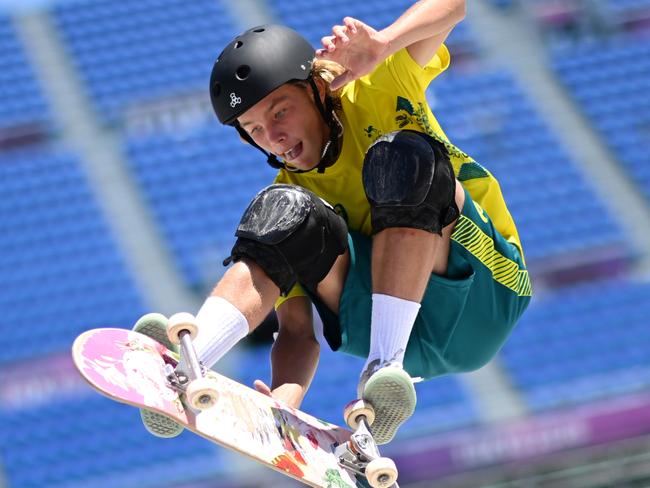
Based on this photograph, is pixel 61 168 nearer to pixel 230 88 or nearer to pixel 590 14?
pixel 590 14

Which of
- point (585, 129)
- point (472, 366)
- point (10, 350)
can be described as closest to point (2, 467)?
point (10, 350)

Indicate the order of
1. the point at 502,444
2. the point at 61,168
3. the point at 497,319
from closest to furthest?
the point at 497,319 → the point at 502,444 → the point at 61,168

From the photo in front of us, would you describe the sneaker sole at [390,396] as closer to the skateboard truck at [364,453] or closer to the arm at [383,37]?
the skateboard truck at [364,453]

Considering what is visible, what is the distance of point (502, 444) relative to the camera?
32.9ft

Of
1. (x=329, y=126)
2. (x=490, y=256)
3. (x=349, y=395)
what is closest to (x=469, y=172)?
(x=490, y=256)

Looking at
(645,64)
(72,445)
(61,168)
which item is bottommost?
(72,445)

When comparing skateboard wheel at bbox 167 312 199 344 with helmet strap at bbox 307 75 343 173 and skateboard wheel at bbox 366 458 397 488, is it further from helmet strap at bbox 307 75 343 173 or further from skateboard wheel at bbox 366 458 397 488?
helmet strap at bbox 307 75 343 173

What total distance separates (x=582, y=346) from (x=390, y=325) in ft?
25.0

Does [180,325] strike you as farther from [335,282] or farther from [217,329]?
[335,282]

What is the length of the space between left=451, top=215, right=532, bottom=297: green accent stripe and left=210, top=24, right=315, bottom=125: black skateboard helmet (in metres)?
0.78

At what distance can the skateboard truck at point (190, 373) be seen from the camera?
3.37 metres

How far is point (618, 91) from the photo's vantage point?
547 inches

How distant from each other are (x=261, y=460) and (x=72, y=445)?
23.4ft

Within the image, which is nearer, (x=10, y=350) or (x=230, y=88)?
(x=230, y=88)
